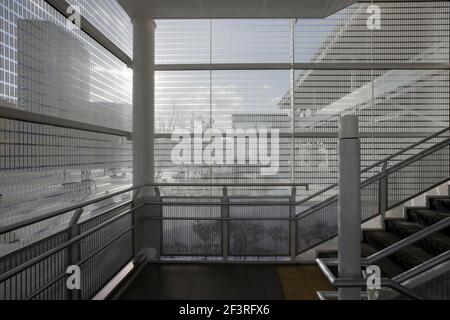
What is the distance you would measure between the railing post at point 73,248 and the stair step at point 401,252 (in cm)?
286

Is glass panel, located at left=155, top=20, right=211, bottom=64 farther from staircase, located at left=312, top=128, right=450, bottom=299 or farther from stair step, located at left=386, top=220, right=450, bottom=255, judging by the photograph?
stair step, located at left=386, top=220, right=450, bottom=255

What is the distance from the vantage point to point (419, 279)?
2.24m

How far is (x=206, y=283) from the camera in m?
4.06

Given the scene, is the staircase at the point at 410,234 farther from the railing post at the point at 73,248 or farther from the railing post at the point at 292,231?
the railing post at the point at 73,248

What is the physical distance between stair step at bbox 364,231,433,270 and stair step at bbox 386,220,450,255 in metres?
0.06

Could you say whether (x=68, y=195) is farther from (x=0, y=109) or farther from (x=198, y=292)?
(x=198, y=292)

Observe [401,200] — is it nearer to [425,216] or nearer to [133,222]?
[425,216]

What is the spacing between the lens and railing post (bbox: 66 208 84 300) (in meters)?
2.79

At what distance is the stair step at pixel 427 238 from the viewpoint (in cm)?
323

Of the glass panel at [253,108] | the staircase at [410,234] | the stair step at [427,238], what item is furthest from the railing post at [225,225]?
the stair step at [427,238]

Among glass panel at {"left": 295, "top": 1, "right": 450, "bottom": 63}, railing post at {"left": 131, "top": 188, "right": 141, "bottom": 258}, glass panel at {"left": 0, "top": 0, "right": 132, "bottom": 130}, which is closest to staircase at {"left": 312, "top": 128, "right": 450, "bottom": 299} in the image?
glass panel at {"left": 295, "top": 1, "right": 450, "bottom": 63}

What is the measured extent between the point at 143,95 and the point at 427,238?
3.53m

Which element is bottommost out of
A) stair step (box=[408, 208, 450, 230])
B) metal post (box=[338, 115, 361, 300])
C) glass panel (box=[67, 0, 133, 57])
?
stair step (box=[408, 208, 450, 230])
